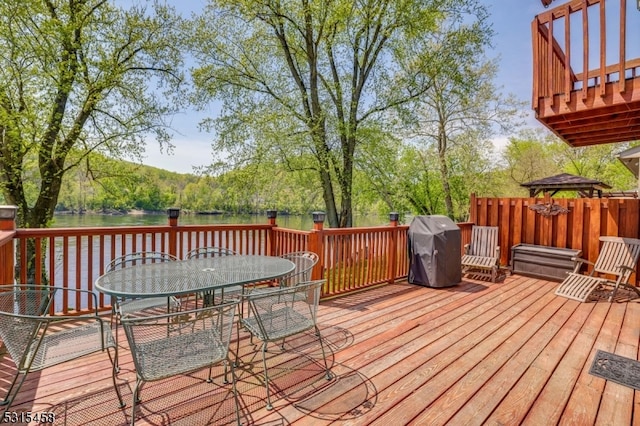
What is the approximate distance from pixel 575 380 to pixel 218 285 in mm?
2740

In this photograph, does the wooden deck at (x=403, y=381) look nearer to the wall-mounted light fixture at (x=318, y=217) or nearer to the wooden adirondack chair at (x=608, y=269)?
the wooden adirondack chair at (x=608, y=269)

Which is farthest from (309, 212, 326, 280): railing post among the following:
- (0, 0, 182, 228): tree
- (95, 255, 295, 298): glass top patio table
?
(0, 0, 182, 228): tree

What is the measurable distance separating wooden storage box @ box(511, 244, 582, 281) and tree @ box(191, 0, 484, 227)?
5048 mm

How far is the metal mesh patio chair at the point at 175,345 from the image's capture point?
1629 millimetres

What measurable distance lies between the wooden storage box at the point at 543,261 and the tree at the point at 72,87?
28.3 feet

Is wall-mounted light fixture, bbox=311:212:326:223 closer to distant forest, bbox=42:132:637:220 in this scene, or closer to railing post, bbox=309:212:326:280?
railing post, bbox=309:212:326:280

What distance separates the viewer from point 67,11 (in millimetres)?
6781

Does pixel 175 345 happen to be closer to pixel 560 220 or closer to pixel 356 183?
pixel 560 220

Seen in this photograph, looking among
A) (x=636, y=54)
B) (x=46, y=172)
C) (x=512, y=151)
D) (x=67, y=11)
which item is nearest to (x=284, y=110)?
(x=67, y=11)

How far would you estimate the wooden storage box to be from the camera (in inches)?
206

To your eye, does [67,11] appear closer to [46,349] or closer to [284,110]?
[284,110]

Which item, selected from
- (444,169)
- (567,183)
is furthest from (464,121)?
(567,183)

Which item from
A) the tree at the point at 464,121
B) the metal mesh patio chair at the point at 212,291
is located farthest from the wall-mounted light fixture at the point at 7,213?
the tree at the point at 464,121

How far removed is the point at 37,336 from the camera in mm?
1994
